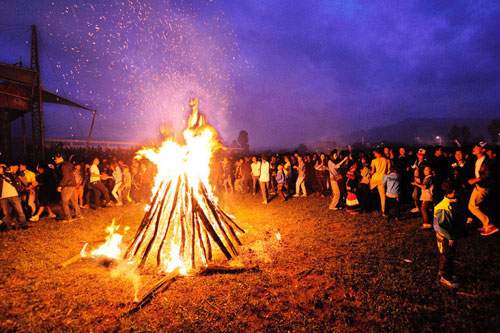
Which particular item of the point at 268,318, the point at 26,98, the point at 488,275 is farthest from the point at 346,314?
the point at 26,98

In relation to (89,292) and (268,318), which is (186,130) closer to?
(89,292)

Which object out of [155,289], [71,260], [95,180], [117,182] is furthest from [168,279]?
[117,182]

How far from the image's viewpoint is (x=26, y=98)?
14.9 m

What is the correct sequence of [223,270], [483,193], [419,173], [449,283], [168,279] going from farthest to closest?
[419,173], [483,193], [223,270], [168,279], [449,283]

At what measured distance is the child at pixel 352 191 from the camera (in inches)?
359

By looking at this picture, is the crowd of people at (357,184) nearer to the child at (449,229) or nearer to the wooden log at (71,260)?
the child at (449,229)

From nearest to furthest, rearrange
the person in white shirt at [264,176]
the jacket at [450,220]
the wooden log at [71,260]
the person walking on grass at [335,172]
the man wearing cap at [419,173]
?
the jacket at [450,220]
the wooden log at [71,260]
the man wearing cap at [419,173]
the person walking on grass at [335,172]
the person in white shirt at [264,176]

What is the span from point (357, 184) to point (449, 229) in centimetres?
575

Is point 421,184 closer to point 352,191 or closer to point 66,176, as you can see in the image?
point 352,191

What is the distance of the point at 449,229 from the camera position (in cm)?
424

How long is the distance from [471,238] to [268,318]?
612cm

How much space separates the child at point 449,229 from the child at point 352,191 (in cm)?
471

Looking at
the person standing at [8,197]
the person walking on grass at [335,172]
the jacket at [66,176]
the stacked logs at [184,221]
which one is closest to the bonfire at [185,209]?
the stacked logs at [184,221]

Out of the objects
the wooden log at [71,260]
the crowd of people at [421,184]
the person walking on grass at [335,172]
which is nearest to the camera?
the crowd of people at [421,184]
